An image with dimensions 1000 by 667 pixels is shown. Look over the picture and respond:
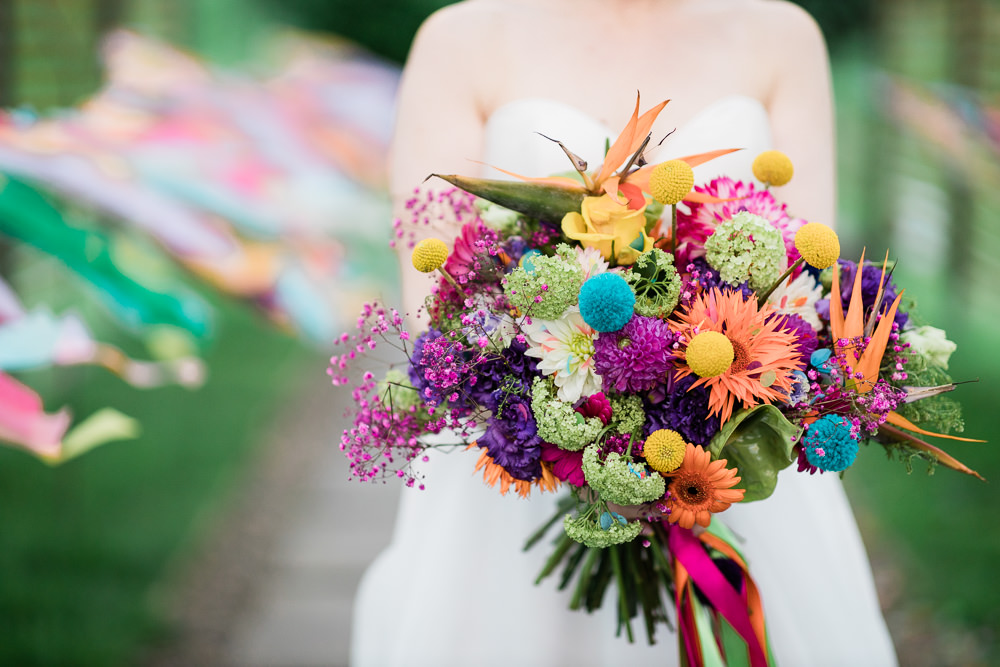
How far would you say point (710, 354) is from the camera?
1.14m

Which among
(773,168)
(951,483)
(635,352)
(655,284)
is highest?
(951,483)

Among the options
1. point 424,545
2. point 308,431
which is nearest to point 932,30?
point 308,431

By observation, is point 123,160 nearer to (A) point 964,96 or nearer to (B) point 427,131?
(B) point 427,131

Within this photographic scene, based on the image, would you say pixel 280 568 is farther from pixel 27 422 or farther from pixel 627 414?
pixel 627 414

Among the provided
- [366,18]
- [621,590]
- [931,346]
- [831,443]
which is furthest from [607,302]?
[366,18]

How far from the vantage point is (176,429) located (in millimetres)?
5039

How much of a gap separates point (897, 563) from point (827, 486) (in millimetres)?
2104

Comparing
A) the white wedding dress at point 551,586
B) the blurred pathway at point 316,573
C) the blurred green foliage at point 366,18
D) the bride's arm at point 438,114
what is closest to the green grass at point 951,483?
the white wedding dress at point 551,586

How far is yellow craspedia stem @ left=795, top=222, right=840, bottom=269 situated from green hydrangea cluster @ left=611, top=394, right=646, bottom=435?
322mm

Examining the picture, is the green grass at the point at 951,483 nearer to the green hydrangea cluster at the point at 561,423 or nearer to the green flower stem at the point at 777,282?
the green flower stem at the point at 777,282

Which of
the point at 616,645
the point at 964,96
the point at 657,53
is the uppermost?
the point at 964,96

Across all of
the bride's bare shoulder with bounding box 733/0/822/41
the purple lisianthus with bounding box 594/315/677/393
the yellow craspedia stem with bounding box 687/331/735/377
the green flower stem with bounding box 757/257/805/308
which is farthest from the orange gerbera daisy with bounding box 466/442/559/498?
the bride's bare shoulder with bounding box 733/0/822/41

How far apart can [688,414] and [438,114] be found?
970 millimetres

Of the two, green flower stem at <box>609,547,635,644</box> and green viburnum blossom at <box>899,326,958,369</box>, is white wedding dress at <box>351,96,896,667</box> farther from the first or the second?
green viburnum blossom at <box>899,326,958,369</box>
